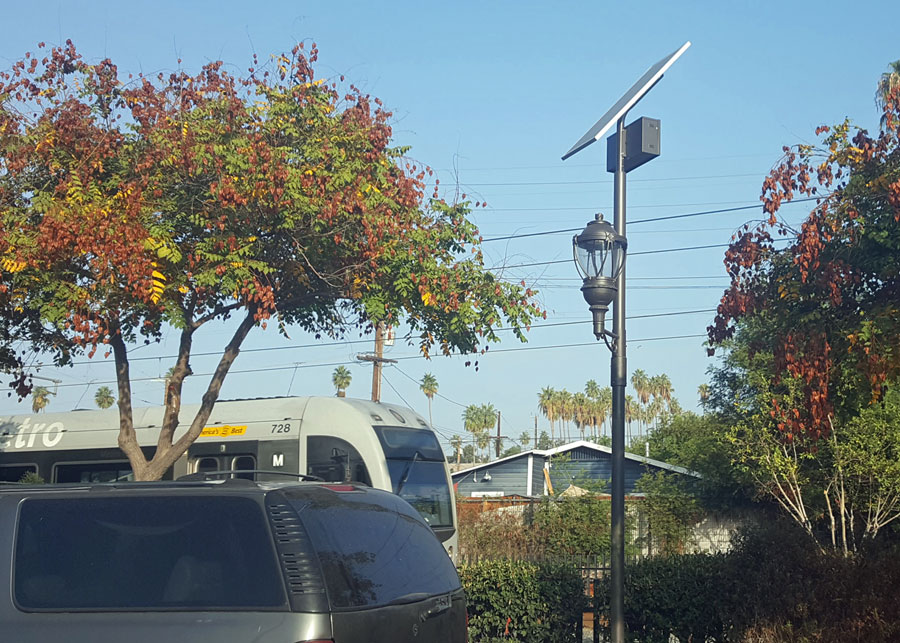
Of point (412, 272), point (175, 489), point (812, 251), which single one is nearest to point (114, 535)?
point (175, 489)

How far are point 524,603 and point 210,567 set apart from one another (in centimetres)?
762

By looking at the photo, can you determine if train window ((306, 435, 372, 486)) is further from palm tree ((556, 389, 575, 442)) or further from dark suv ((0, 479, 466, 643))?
palm tree ((556, 389, 575, 442))

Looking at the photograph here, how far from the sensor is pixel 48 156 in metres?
15.0

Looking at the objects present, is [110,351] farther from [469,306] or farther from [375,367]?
[375,367]

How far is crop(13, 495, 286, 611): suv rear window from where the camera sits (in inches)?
187

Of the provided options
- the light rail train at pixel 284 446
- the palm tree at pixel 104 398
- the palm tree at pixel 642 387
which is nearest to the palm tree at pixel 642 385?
the palm tree at pixel 642 387

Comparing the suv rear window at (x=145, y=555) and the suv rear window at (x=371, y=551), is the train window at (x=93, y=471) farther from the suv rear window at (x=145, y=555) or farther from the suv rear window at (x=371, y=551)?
the suv rear window at (x=371, y=551)

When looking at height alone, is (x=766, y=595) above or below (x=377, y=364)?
below

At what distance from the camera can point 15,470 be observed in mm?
19453

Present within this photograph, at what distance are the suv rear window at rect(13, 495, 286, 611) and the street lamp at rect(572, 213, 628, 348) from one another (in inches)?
230

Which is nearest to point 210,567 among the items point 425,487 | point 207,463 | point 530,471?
point 425,487

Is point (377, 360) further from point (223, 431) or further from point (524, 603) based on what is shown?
point (524, 603)

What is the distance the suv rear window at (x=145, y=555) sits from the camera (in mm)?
4738

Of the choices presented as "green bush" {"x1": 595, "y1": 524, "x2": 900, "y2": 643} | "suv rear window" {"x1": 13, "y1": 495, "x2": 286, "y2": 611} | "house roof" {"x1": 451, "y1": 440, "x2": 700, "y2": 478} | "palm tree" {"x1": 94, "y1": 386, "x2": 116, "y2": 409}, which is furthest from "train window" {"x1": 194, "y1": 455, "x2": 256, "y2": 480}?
"palm tree" {"x1": 94, "y1": 386, "x2": 116, "y2": 409}
